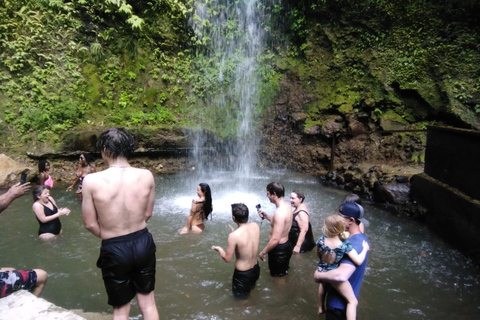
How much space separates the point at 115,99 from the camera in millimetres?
12547

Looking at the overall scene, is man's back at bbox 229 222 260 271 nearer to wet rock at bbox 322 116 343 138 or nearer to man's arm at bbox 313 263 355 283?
man's arm at bbox 313 263 355 283

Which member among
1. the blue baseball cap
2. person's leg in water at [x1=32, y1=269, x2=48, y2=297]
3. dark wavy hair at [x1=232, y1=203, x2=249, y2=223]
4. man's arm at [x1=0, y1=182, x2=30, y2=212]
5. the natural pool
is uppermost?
man's arm at [x1=0, y1=182, x2=30, y2=212]

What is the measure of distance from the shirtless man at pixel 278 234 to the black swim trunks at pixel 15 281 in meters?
2.85

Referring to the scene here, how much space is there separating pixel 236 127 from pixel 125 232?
35.9 feet

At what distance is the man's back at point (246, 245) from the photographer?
396 centimetres

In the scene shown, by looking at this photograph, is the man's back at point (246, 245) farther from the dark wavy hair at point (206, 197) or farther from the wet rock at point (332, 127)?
the wet rock at point (332, 127)

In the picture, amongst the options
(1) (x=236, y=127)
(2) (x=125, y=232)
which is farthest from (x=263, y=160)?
(2) (x=125, y=232)

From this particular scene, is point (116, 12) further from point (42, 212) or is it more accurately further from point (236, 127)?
point (42, 212)

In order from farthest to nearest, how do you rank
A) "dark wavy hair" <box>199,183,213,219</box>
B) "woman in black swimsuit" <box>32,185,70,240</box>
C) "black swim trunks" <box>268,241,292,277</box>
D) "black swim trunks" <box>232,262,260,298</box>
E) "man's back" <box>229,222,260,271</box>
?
"dark wavy hair" <box>199,183,213,219</box> → "woman in black swimsuit" <box>32,185,70,240</box> → "black swim trunks" <box>268,241,292,277</box> → "black swim trunks" <box>232,262,260,298</box> → "man's back" <box>229,222,260,271</box>

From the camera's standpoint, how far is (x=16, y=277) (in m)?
3.30

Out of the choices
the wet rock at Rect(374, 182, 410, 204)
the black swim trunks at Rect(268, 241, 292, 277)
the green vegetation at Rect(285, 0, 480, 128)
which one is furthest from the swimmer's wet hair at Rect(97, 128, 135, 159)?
the green vegetation at Rect(285, 0, 480, 128)

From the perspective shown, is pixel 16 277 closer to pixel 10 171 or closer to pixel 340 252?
pixel 340 252

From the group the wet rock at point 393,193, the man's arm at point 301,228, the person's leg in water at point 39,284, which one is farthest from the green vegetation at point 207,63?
the person's leg in water at point 39,284

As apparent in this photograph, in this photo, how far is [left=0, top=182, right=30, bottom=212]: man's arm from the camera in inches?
132
